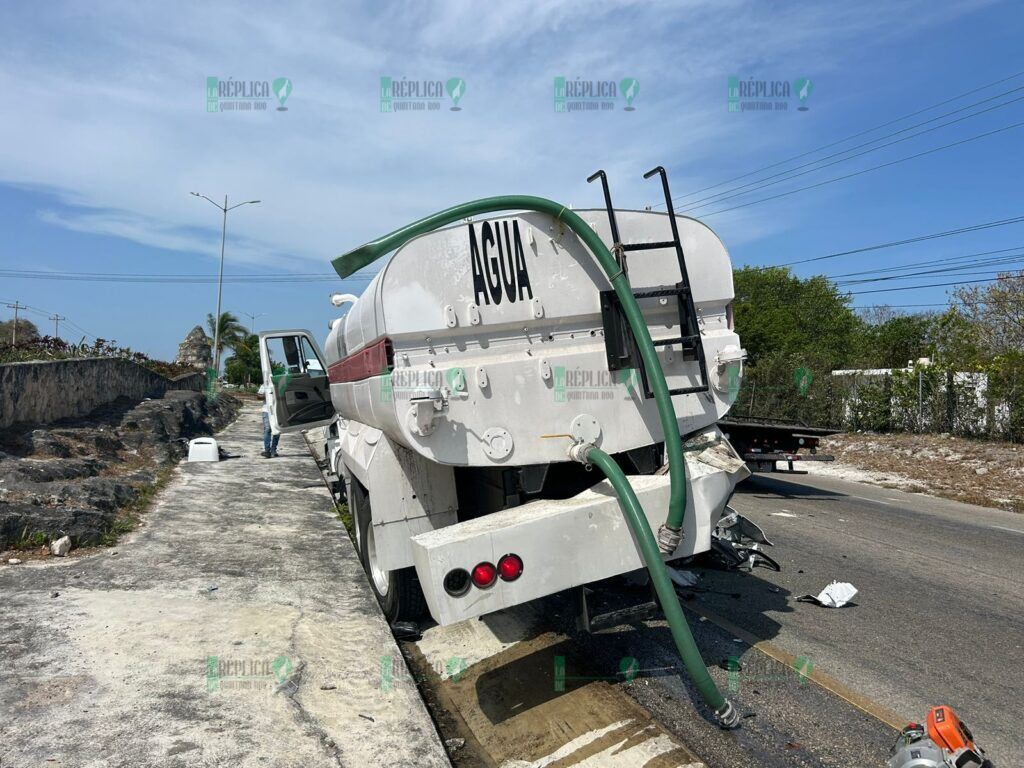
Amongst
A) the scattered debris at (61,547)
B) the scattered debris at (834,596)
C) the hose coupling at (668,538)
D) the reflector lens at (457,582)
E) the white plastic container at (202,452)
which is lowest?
the scattered debris at (834,596)

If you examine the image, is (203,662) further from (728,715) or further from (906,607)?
(906,607)

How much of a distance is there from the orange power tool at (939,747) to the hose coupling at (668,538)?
126 cm

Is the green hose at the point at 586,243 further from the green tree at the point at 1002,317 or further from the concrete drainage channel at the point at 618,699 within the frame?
the green tree at the point at 1002,317

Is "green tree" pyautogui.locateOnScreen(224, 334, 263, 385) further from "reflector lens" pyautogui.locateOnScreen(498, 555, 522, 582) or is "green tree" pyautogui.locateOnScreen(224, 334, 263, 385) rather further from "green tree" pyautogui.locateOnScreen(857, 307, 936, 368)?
"reflector lens" pyautogui.locateOnScreen(498, 555, 522, 582)

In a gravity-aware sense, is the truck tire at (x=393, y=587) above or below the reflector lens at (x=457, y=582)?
below

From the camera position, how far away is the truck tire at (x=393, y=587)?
4.80 m

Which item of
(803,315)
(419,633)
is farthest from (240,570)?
(803,315)

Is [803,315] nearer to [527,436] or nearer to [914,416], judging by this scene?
[914,416]

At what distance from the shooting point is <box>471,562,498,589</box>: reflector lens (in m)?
3.43

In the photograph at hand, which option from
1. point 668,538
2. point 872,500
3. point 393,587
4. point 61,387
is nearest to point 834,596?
point 668,538

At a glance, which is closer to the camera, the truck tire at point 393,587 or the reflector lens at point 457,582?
the reflector lens at point 457,582

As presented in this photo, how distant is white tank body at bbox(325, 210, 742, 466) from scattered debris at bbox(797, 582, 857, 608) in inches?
86.2

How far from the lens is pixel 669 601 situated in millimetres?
3451

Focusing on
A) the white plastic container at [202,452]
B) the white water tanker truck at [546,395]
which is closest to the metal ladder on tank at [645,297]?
the white water tanker truck at [546,395]
